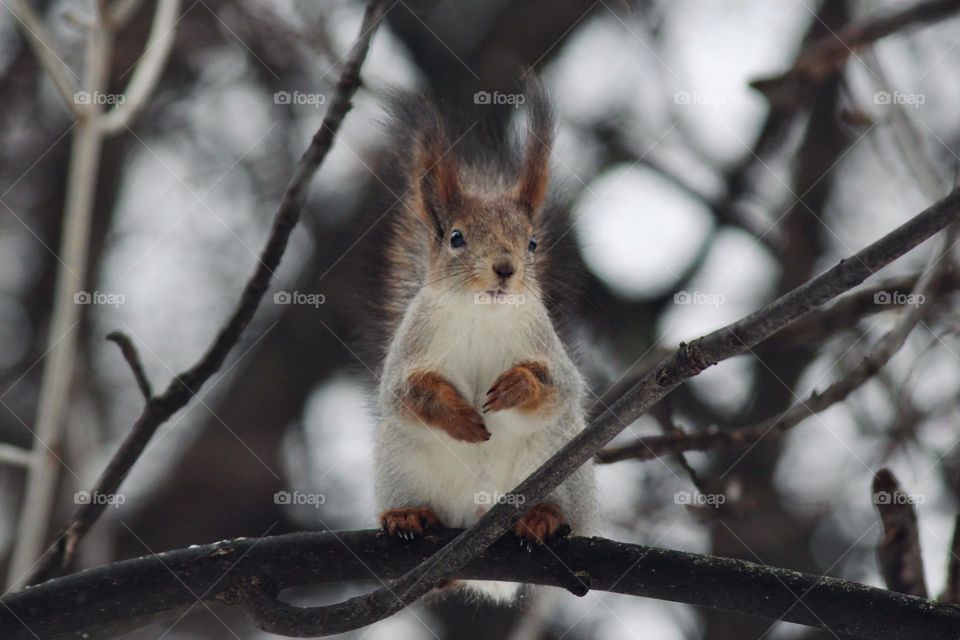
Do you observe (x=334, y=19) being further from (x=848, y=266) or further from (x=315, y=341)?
(x=848, y=266)

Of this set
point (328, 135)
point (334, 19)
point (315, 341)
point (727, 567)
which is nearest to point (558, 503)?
point (727, 567)

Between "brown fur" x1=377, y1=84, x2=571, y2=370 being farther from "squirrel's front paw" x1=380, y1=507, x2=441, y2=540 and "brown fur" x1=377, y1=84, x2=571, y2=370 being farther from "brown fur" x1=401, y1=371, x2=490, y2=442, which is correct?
"squirrel's front paw" x1=380, y1=507, x2=441, y2=540

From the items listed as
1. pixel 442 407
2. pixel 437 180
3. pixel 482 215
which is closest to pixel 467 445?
pixel 442 407

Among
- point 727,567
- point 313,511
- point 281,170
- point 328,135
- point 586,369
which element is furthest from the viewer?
point 281,170

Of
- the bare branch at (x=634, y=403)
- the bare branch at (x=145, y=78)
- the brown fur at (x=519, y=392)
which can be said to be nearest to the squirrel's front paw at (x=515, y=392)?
the brown fur at (x=519, y=392)

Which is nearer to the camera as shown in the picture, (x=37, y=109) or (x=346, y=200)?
(x=346, y=200)

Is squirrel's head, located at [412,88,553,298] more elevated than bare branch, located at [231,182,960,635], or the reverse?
squirrel's head, located at [412,88,553,298]

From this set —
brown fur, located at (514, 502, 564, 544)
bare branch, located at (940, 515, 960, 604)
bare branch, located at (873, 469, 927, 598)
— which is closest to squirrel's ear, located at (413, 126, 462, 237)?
brown fur, located at (514, 502, 564, 544)
